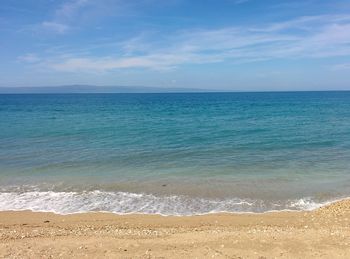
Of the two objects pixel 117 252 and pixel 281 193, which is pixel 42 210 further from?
pixel 281 193

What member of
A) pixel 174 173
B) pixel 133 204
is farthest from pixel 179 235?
pixel 174 173

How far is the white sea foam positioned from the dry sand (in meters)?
0.64

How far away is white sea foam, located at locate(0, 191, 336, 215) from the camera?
1329 centimetres

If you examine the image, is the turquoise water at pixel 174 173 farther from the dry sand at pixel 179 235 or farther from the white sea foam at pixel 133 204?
the dry sand at pixel 179 235

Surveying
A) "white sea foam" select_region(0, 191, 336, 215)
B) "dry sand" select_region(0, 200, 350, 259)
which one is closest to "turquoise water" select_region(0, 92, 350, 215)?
"white sea foam" select_region(0, 191, 336, 215)

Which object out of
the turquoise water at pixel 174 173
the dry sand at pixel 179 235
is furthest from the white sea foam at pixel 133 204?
the dry sand at pixel 179 235

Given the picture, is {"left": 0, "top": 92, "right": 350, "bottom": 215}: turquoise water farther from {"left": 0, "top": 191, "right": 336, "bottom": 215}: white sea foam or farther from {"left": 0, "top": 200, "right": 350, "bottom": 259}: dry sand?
{"left": 0, "top": 200, "right": 350, "bottom": 259}: dry sand

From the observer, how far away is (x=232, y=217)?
1228cm

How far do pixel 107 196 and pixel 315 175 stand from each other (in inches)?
398

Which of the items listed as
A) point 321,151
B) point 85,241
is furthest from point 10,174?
point 321,151

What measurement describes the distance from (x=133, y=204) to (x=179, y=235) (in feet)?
13.6

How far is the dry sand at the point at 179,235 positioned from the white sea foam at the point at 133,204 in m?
0.64

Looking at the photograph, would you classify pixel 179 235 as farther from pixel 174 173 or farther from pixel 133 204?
pixel 174 173

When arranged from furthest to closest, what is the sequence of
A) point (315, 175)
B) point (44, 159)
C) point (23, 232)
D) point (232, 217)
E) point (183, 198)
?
point (44, 159)
point (315, 175)
point (183, 198)
point (232, 217)
point (23, 232)
